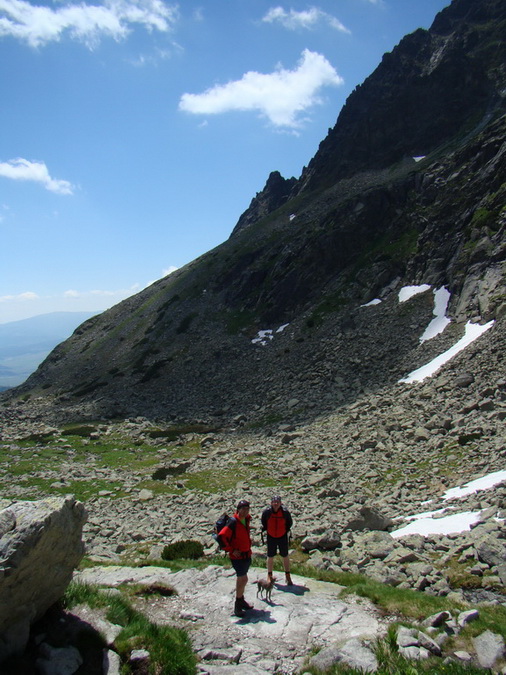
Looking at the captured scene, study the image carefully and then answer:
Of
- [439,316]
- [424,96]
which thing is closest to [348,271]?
[439,316]

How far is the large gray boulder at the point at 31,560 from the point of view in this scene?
740cm

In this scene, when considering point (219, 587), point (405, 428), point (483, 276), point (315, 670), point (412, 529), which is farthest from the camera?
point (483, 276)

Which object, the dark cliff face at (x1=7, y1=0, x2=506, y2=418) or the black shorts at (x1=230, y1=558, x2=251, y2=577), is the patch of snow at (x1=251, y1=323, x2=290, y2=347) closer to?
the dark cliff face at (x1=7, y1=0, x2=506, y2=418)

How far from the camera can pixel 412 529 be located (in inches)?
692

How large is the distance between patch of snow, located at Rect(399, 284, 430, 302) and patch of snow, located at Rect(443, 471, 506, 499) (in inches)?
1537

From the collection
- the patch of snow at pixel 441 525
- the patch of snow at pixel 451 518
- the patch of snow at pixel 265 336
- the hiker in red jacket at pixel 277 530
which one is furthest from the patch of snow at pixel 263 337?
the hiker in red jacket at pixel 277 530

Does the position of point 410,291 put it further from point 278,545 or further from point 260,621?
point 260,621

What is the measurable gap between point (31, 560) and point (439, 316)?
163 feet

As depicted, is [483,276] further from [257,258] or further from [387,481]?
[257,258]

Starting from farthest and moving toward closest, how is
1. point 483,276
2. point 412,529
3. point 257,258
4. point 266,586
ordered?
point 257,258 → point 483,276 → point 412,529 → point 266,586

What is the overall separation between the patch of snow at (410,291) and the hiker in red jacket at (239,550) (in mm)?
51379

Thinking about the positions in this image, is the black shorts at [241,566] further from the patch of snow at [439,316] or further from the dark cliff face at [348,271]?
the patch of snow at [439,316]

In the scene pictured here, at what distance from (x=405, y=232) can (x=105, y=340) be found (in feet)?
218

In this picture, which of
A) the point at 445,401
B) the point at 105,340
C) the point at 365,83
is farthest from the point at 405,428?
the point at 365,83
